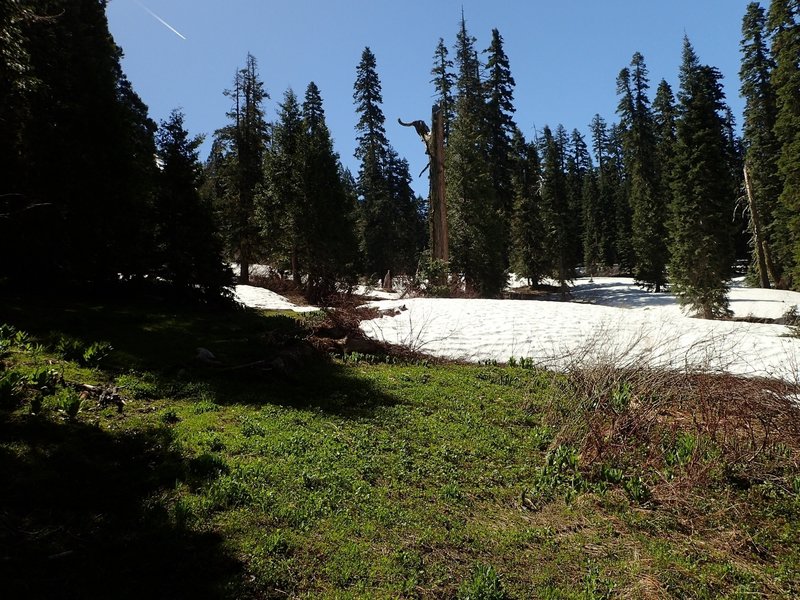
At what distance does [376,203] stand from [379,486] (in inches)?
1319

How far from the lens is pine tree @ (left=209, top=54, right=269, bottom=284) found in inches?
1008

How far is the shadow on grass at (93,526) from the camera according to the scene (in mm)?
2555

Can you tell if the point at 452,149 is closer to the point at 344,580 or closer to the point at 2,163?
the point at 2,163

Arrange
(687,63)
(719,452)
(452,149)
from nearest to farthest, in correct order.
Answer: (719,452)
(452,149)
(687,63)

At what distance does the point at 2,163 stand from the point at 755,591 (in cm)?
1412

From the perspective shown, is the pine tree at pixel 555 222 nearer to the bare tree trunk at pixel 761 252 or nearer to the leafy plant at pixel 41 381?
the bare tree trunk at pixel 761 252

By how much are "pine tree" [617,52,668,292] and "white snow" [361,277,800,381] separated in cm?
1786

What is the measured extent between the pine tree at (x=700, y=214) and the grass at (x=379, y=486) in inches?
684

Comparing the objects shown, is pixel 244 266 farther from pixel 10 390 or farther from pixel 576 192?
pixel 576 192

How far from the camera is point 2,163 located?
9914mm

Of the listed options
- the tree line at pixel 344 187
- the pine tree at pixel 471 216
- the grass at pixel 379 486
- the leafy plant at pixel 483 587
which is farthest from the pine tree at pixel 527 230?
the leafy plant at pixel 483 587

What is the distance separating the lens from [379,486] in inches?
161

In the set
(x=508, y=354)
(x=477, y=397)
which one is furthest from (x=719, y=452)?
(x=508, y=354)

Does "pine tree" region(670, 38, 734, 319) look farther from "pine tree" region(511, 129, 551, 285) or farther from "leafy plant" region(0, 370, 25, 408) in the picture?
"leafy plant" region(0, 370, 25, 408)
